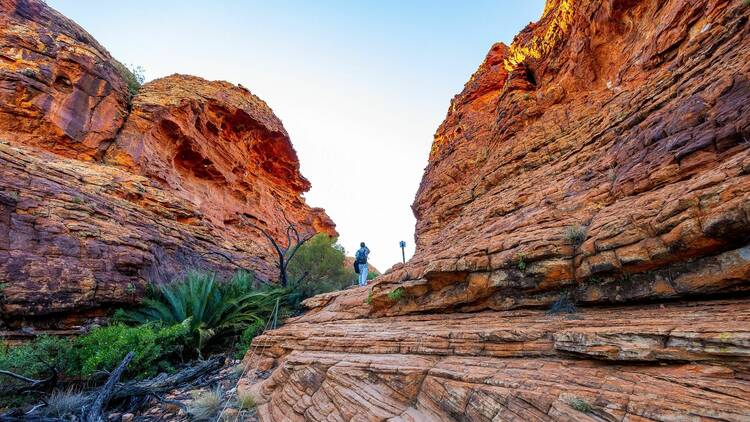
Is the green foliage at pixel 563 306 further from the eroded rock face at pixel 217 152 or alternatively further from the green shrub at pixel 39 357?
the eroded rock face at pixel 217 152

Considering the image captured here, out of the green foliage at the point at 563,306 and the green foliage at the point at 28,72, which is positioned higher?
the green foliage at the point at 28,72

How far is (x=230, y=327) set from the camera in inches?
293

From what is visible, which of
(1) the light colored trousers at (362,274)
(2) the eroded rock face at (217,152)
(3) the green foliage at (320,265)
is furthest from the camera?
(2) the eroded rock face at (217,152)

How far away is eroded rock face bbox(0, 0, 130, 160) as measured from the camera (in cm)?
1094

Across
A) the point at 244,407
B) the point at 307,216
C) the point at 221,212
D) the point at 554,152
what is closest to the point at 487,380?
the point at 244,407

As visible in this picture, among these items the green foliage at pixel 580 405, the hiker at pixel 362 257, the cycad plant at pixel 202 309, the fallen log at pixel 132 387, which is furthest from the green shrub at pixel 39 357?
the hiker at pixel 362 257

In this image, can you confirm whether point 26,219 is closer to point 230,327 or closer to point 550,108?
point 230,327

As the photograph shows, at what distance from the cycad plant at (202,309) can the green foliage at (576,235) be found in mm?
6756

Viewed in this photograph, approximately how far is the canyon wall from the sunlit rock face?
4587mm

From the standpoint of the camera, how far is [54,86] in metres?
12.0

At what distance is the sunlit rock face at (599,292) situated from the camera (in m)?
2.08

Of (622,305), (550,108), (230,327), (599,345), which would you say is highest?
(550,108)

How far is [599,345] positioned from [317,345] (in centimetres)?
363

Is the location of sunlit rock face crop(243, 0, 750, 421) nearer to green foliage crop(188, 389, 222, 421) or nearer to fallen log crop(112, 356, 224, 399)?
green foliage crop(188, 389, 222, 421)
